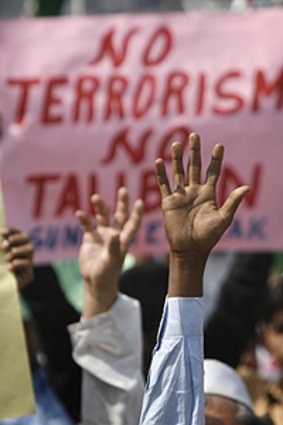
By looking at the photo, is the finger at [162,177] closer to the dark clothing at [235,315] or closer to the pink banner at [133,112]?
the pink banner at [133,112]

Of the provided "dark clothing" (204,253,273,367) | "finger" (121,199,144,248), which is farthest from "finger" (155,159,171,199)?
"dark clothing" (204,253,273,367)

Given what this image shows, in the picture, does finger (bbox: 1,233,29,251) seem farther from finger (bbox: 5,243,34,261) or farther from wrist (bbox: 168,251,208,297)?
wrist (bbox: 168,251,208,297)

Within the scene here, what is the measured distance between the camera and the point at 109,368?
224 centimetres

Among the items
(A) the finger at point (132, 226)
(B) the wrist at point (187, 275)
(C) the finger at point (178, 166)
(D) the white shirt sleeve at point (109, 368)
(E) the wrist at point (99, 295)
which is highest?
(C) the finger at point (178, 166)

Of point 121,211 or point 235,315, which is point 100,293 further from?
point 235,315

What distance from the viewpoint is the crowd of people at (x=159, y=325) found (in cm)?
174

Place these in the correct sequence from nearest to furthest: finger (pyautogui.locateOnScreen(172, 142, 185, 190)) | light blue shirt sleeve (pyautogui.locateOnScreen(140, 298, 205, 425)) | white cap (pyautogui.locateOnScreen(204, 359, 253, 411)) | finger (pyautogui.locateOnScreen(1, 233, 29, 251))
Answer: light blue shirt sleeve (pyautogui.locateOnScreen(140, 298, 205, 425)) < finger (pyautogui.locateOnScreen(172, 142, 185, 190)) < finger (pyautogui.locateOnScreen(1, 233, 29, 251)) < white cap (pyautogui.locateOnScreen(204, 359, 253, 411))

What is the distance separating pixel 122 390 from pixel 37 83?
4.30ft

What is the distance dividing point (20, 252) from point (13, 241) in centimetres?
4

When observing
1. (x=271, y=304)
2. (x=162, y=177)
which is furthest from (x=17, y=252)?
(x=271, y=304)

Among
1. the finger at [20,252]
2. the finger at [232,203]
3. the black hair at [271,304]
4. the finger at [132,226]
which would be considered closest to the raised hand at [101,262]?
the finger at [132,226]

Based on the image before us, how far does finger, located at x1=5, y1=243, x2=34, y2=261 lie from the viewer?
2.18 metres

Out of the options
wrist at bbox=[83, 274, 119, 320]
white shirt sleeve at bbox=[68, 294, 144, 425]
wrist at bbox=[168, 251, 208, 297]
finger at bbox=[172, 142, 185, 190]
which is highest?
finger at bbox=[172, 142, 185, 190]

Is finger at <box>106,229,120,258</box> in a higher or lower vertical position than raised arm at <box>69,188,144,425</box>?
higher
